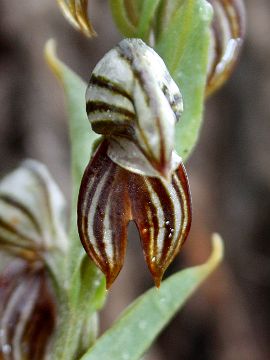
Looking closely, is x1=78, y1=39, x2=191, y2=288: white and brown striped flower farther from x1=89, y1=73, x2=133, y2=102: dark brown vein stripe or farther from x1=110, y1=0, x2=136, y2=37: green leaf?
x1=110, y1=0, x2=136, y2=37: green leaf

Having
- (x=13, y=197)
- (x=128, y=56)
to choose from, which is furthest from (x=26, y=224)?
(x=128, y=56)

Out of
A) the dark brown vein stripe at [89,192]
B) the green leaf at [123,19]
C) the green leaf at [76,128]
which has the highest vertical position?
the green leaf at [123,19]

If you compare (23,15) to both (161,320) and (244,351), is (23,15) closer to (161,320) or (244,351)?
(244,351)

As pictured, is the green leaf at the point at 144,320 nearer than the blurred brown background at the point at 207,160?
Yes

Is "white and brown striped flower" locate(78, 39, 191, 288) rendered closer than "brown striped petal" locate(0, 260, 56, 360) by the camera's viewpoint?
Yes

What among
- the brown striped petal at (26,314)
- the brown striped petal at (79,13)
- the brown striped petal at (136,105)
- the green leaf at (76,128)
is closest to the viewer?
the brown striped petal at (136,105)

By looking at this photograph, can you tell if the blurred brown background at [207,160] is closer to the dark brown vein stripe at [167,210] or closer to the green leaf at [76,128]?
the green leaf at [76,128]

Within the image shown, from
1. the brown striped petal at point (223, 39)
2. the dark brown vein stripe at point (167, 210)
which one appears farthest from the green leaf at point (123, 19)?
the dark brown vein stripe at point (167, 210)

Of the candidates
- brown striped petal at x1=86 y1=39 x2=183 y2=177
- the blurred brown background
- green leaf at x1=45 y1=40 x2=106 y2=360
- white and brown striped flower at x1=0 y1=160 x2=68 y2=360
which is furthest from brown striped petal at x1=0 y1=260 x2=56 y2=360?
the blurred brown background
